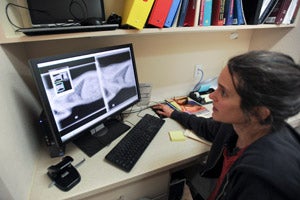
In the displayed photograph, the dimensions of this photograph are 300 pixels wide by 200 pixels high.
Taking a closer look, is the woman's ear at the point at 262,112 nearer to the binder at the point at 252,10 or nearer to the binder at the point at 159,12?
the binder at the point at 159,12

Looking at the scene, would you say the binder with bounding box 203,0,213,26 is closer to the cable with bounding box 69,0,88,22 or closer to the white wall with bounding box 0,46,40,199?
the cable with bounding box 69,0,88,22

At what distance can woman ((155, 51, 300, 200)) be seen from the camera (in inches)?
23.1

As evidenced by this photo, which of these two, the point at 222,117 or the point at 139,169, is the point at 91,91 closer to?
the point at 139,169

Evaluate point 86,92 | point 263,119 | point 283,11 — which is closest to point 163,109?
point 86,92

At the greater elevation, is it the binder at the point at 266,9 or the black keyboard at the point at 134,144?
the binder at the point at 266,9

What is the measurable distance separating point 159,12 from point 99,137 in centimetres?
77

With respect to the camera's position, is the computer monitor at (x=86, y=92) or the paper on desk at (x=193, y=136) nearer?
the computer monitor at (x=86, y=92)

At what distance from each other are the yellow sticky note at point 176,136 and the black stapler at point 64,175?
54 centimetres

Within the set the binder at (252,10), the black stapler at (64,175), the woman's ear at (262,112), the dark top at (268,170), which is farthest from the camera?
the binder at (252,10)

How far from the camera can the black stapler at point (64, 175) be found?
0.78 metres

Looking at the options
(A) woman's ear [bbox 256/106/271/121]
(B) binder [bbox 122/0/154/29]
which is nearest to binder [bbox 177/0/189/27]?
(B) binder [bbox 122/0/154/29]

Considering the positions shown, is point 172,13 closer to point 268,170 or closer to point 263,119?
point 263,119

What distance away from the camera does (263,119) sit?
2.28 feet

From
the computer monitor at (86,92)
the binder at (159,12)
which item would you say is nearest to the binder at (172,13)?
the binder at (159,12)
